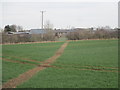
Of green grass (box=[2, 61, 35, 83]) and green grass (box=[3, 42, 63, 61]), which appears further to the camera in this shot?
green grass (box=[3, 42, 63, 61])

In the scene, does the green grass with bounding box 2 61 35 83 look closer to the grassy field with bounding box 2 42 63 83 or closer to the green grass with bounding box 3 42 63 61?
the grassy field with bounding box 2 42 63 83

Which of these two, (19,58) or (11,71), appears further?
(19,58)

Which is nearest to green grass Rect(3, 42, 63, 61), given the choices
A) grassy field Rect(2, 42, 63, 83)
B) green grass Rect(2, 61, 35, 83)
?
grassy field Rect(2, 42, 63, 83)

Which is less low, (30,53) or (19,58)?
(30,53)

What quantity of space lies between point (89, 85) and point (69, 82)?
0.91 metres

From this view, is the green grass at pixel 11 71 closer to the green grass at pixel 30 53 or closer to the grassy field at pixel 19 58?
the grassy field at pixel 19 58

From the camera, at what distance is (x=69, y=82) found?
730 centimetres

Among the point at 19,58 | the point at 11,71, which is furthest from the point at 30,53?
the point at 11,71

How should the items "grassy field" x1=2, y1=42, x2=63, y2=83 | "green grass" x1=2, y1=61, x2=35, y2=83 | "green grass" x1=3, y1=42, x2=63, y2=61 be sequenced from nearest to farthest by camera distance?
1. "green grass" x1=2, y1=61, x2=35, y2=83
2. "grassy field" x1=2, y1=42, x2=63, y2=83
3. "green grass" x1=3, y1=42, x2=63, y2=61

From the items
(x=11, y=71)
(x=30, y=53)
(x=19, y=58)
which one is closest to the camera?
(x=11, y=71)

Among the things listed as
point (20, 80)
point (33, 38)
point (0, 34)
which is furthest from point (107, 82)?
point (33, 38)

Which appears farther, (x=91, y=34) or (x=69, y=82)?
(x=91, y=34)

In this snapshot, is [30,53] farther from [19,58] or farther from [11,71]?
[11,71]

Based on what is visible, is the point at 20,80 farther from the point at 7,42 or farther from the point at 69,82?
the point at 7,42
